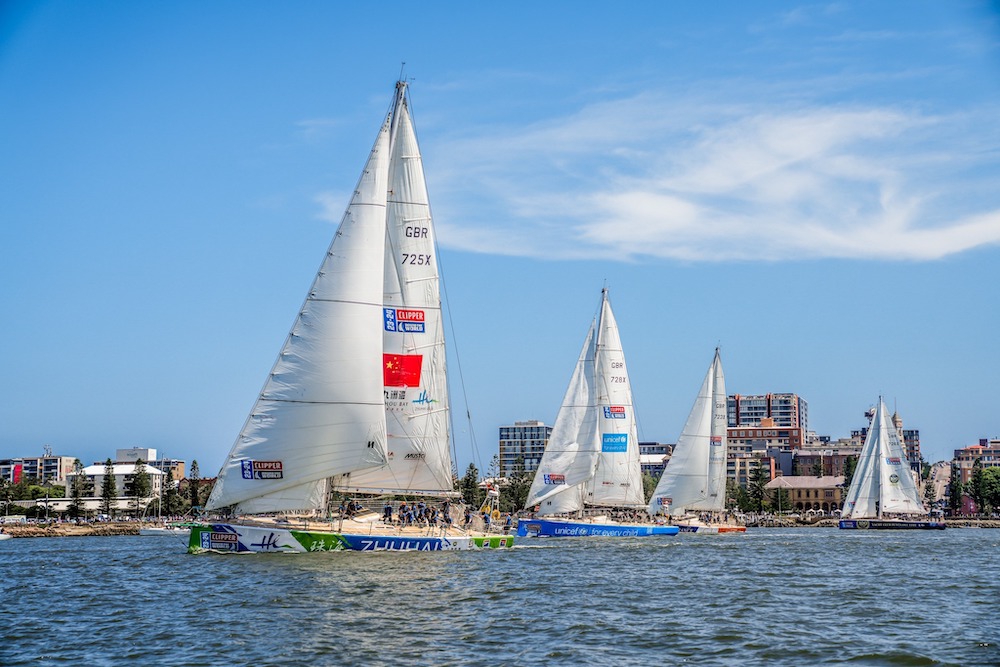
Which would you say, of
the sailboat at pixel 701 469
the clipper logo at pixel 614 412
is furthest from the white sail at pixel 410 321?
the sailboat at pixel 701 469

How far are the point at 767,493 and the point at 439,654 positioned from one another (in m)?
172

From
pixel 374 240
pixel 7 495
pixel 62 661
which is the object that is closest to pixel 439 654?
pixel 62 661

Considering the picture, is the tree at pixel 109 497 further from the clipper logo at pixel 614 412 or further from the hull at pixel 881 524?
the clipper logo at pixel 614 412

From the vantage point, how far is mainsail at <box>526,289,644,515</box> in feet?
251

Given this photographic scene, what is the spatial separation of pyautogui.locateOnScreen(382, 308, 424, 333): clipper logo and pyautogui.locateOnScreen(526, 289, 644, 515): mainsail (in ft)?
100

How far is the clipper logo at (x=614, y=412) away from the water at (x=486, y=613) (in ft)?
106

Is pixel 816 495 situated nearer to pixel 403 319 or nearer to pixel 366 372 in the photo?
pixel 403 319

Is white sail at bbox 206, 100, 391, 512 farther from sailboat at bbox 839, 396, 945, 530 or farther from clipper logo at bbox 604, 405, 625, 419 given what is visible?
sailboat at bbox 839, 396, 945, 530

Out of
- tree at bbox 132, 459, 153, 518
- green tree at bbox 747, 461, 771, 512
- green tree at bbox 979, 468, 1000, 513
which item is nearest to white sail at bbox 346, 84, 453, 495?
tree at bbox 132, 459, 153, 518

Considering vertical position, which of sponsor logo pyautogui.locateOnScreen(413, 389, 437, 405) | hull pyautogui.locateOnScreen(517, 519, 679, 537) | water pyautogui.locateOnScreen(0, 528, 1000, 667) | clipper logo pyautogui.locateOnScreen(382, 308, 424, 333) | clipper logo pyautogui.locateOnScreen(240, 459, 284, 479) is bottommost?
hull pyautogui.locateOnScreen(517, 519, 679, 537)

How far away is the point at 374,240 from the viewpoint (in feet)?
147

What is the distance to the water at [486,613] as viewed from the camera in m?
22.5

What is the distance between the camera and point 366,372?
43906 millimetres

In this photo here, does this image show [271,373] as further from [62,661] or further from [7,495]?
[7,495]
